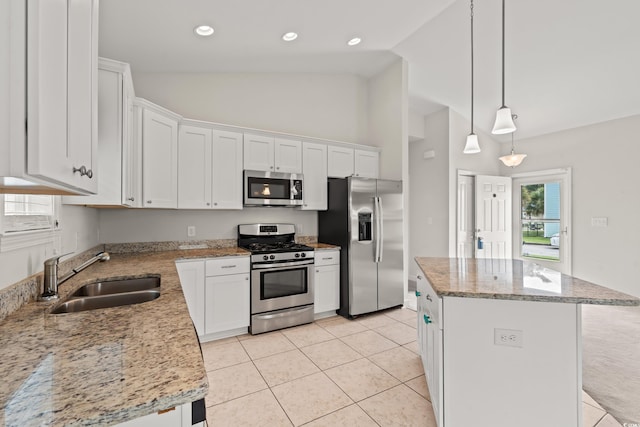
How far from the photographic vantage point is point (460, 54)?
3682 millimetres

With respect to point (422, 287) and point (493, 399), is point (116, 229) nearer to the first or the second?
point (422, 287)

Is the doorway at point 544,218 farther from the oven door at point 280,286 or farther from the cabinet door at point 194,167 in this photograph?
the cabinet door at point 194,167

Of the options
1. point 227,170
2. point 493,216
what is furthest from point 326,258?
point 493,216

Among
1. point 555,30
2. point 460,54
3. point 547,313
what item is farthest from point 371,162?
point 547,313

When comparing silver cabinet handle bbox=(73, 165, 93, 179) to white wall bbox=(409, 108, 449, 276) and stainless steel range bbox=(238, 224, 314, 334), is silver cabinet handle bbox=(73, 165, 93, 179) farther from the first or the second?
white wall bbox=(409, 108, 449, 276)

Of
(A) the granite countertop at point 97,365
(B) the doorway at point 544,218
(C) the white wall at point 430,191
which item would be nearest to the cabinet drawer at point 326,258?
(C) the white wall at point 430,191

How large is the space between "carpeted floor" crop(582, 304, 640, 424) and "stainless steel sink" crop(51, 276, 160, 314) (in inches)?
124

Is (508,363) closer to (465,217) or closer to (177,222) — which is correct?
(177,222)

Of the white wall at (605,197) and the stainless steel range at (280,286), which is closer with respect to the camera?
the stainless steel range at (280,286)

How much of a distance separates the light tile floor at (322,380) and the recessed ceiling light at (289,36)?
3.27 m

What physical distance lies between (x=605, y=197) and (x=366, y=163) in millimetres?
3623

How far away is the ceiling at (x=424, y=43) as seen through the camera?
2623mm

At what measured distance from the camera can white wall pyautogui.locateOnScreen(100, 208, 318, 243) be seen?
121 inches

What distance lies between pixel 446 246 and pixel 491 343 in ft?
12.0
